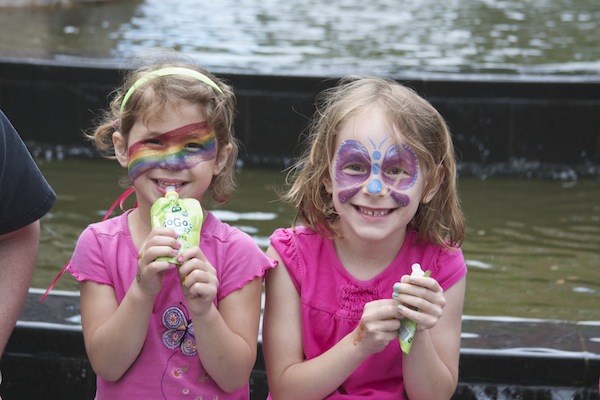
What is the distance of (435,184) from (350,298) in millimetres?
411

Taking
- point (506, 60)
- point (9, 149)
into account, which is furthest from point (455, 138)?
point (9, 149)

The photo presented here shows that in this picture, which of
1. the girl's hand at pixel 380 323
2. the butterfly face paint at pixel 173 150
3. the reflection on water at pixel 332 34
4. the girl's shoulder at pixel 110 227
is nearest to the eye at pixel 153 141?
the butterfly face paint at pixel 173 150

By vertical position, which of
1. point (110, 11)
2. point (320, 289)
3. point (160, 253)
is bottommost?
point (110, 11)

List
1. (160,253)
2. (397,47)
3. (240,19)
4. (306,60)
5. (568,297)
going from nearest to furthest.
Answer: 1. (160,253)
2. (568,297)
3. (306,60)
4. (397,47)
5. (240,19)

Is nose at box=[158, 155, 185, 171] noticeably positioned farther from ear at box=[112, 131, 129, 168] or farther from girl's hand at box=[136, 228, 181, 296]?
girl's hand at box=[136, 228, 181, 296]

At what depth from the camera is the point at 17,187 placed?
2.87 meters

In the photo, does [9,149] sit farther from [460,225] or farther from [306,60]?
[306,60]

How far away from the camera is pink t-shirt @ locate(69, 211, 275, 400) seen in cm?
278

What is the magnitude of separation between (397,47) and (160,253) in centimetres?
765

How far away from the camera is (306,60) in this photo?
350 inches

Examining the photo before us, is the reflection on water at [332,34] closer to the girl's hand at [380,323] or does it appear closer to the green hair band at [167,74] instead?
the green hair band at [167,74]

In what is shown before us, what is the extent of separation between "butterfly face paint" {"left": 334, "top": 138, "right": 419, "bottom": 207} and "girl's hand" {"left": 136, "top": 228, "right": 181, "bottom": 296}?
0.55 meters

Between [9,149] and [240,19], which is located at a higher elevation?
[9,149]

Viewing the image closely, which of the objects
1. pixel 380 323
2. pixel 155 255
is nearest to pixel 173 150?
pixel 155 255
